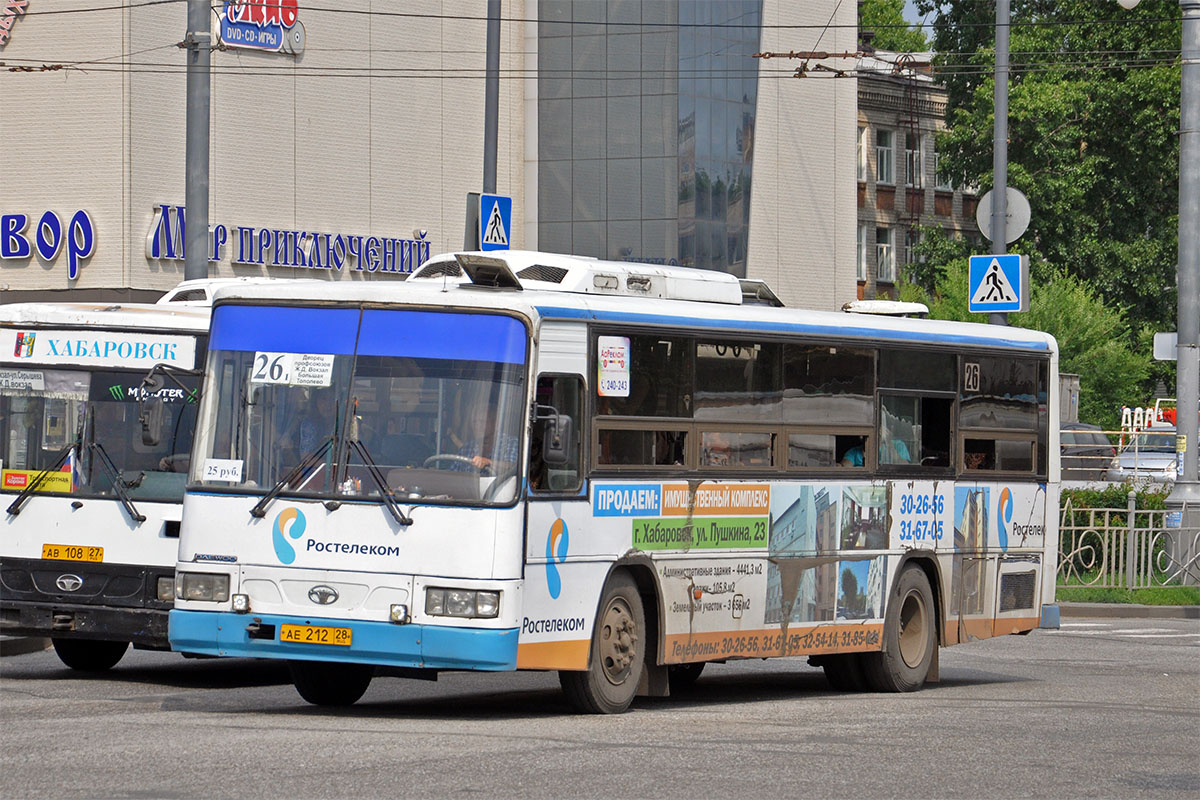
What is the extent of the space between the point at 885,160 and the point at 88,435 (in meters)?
55.7

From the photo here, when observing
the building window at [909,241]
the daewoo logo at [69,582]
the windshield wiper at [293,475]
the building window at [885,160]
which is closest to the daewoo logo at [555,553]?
the windshield wiper at [293,475]

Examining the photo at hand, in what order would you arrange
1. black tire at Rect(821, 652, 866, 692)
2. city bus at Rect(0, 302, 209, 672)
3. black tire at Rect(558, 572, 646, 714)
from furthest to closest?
black tire at Rect(821, 652, 866, 692)
city bus at Rect(0, 302, 209, 672)
black tire at Rect(558, 572, 646, 714)

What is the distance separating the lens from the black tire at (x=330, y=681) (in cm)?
1290

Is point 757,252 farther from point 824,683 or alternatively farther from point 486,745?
point 486,745

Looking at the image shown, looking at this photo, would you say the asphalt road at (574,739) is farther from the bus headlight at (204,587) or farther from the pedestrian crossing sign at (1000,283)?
the pedestrian crossing sign at (1000,283)

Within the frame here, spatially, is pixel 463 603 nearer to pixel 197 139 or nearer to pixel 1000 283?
pixel 197 139

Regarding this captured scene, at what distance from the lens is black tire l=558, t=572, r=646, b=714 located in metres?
12.2

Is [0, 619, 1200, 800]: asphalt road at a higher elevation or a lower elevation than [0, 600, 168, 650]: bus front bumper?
lower

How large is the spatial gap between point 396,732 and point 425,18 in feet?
99.3

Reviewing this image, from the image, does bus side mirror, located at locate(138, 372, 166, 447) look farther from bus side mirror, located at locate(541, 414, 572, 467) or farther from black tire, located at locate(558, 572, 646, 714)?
black tire, located at locate(558, 572, 646, 714)

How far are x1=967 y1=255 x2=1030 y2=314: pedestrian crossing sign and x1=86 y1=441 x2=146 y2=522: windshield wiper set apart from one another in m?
12.3

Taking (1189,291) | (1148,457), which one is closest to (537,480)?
(1189,291)

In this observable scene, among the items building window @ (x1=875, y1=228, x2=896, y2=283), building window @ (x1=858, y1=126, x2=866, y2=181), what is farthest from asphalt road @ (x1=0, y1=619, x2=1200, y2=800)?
building window @ (x1=875, y1=228, x2=896, y2=283)

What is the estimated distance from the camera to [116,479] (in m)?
14.9
